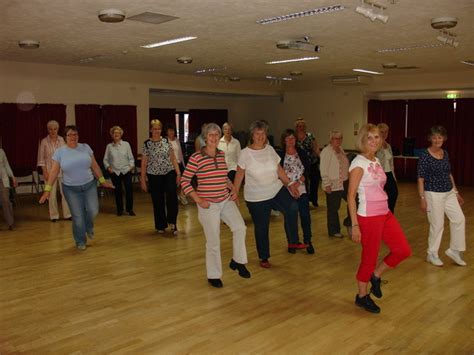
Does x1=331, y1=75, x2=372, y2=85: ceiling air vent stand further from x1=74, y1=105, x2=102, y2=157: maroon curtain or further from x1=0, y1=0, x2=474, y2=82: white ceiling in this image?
x1=74, y1=105, x2=102, y2=157: maroon curtain

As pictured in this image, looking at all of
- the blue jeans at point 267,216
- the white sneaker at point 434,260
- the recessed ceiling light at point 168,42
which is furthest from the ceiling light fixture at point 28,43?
the white sneaker at point 434,260

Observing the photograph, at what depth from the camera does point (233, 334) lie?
12.3 ft

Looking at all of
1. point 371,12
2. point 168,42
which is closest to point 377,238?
point 371,12

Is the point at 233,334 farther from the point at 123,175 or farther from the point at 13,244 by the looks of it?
the point at 123,175

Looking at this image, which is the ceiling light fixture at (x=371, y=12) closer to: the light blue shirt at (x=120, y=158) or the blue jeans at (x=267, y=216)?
the blue jeans at (x=267, y=216)

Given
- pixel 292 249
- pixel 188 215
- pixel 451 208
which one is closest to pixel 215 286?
pixel 292 249

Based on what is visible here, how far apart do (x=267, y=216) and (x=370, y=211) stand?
4.82 feet

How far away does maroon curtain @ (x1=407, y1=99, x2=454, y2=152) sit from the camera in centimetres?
1366

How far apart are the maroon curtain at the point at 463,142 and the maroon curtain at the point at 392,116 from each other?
1.48 m

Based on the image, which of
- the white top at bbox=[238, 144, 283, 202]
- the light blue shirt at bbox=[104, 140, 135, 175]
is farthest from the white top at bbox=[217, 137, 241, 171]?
the white top at bbox=[238, 144, 283, 202]

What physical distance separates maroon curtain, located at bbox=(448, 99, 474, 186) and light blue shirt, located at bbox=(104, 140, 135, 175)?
9.03 meters

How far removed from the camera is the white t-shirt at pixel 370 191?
12.9ft

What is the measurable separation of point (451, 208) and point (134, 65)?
7.85 metres

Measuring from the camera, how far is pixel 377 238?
3.94 m
